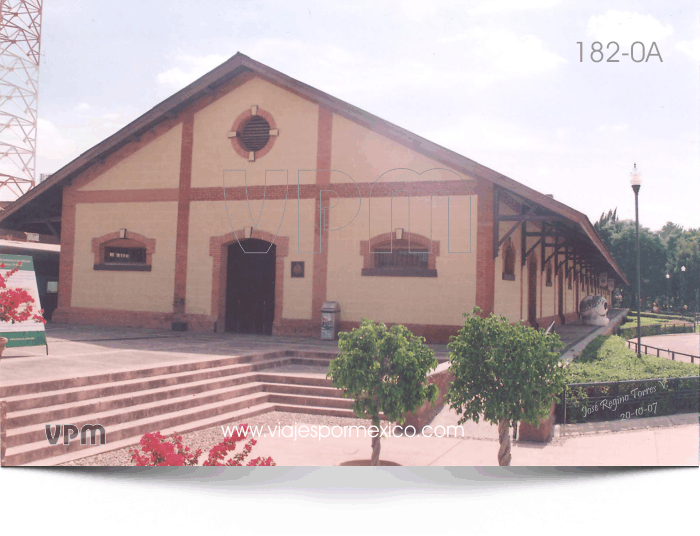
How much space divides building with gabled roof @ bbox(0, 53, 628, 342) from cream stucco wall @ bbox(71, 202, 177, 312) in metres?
0.04

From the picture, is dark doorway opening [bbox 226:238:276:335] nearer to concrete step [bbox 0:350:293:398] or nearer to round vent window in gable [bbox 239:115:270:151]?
round vent window in gable [bbox 239:115:270:151]

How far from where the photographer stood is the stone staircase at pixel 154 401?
19.9 ft

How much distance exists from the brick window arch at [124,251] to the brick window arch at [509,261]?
10.1m

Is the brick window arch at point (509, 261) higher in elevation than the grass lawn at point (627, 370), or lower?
higher

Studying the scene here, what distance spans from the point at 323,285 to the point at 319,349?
2.75m

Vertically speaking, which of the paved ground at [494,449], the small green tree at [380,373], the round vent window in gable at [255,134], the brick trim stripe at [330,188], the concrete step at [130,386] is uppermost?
the round vent window in gable at [255,134]

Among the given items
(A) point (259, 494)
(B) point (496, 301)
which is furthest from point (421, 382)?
(B) point (496, 301)

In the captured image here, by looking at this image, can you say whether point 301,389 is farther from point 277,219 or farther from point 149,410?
point 277,219

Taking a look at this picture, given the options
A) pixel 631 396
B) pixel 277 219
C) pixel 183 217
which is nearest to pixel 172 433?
pixel 631 396

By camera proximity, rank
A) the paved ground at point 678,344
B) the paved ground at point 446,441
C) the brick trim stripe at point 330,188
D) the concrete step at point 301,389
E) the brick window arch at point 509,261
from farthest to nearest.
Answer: the paved ground at point 678,344
the brick window arch at point 509,261
the brick trim stripe at point 330,188
the concrete step at point 301,389
the paved ground at point 446,441

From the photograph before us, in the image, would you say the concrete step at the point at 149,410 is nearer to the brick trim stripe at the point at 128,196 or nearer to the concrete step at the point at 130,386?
the concrete step at the point at 130,386

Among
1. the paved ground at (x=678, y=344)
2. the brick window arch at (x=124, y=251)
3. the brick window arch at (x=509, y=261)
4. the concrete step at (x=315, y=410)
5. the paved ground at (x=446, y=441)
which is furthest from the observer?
the brick window arch at (x=124, y=251)

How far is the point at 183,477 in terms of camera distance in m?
5.21

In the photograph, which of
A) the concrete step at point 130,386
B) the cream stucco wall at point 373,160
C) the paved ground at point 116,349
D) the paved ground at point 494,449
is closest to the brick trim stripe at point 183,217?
the paved ground at point 116,349
